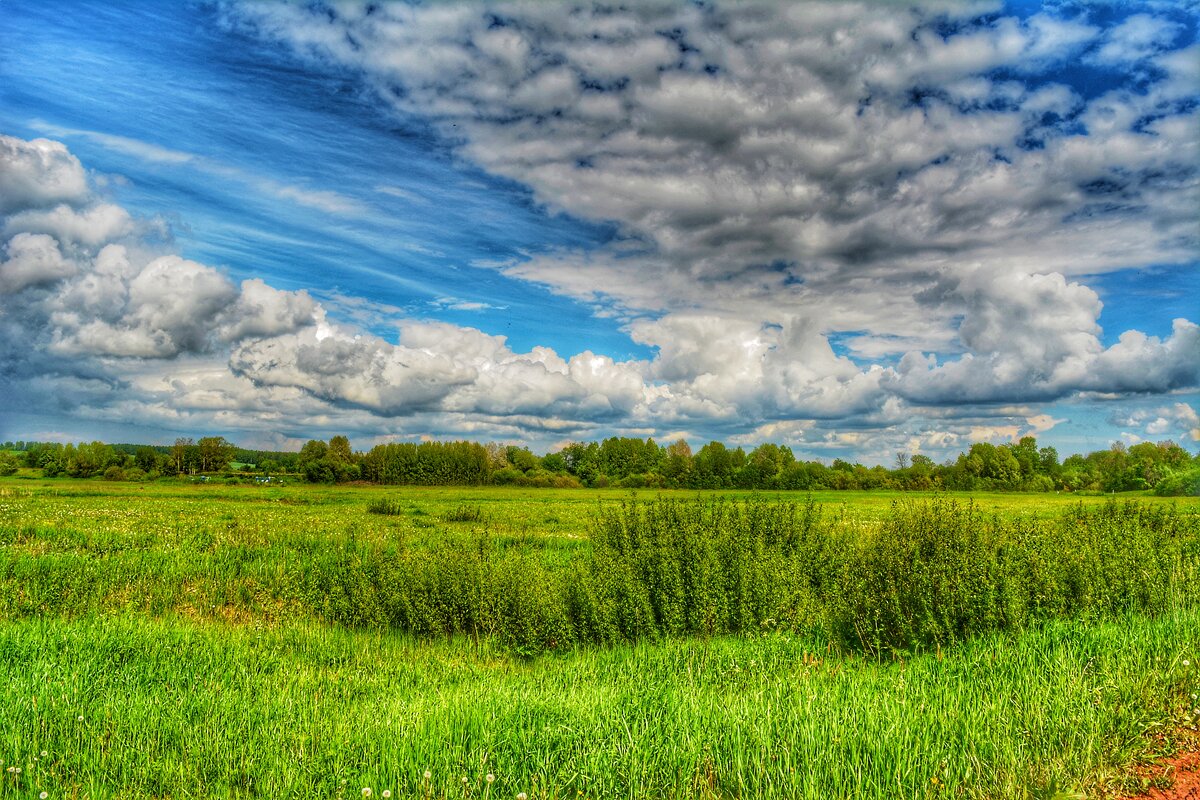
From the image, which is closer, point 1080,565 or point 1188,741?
point 1188,741

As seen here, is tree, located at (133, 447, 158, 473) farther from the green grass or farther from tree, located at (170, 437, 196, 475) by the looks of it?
the green grass

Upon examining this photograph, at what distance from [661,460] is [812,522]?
102 metres

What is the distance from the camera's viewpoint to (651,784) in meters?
5.02

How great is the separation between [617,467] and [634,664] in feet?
360

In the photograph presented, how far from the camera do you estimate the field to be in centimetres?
526

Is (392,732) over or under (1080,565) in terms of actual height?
under

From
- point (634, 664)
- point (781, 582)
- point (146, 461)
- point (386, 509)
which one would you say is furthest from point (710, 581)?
point (146, 461)

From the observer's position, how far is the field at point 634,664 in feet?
17.3

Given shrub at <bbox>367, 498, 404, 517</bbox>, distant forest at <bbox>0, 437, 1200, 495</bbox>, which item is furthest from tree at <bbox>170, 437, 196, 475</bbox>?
shrub at <bbox>367, 498, 404, 517</bbox>

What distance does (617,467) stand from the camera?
118 metres

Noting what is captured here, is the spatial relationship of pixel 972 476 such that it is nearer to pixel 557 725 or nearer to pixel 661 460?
pixel 661 460

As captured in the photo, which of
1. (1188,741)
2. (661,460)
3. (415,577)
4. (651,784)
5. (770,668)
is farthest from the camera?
(661,460)

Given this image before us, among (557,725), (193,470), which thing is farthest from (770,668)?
(193,470)

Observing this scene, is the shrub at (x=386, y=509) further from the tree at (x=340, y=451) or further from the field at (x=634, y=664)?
the tree at (x=340, y=451)
